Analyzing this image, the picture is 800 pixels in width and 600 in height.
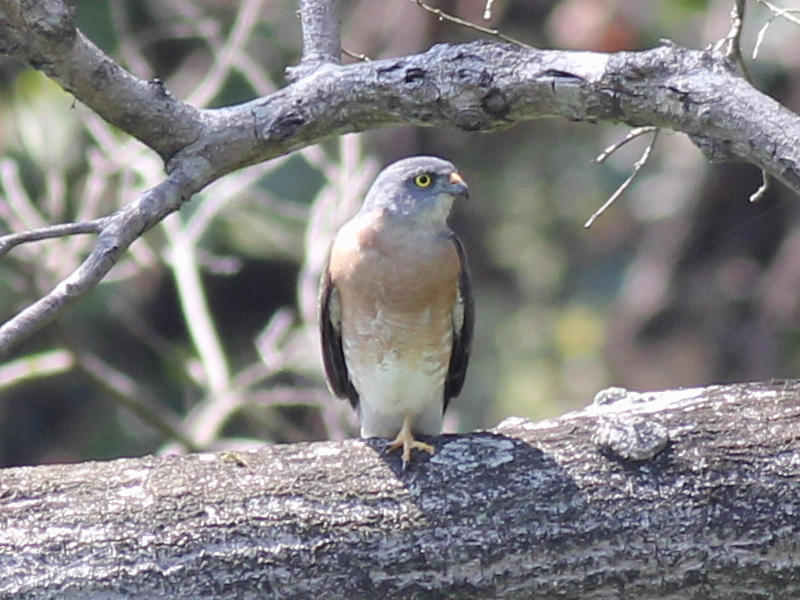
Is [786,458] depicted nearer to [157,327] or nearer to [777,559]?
[777,559]

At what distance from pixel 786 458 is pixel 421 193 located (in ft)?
5.87

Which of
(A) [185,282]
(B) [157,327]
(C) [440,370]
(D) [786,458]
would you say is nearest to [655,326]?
(B) [157,327]

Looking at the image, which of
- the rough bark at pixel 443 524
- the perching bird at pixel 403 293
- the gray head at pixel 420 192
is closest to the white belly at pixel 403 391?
the perching bird at pixel 403 293

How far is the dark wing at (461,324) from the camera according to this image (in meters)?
5.06

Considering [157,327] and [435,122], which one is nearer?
[435,122]

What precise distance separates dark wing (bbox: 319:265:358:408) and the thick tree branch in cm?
101

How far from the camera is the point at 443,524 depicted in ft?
12.7

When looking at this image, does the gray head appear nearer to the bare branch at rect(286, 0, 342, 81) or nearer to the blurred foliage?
the bare branch at rect(286, 0, 342, 81)

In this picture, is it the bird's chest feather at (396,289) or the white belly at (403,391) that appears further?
the white belly at (403,391)

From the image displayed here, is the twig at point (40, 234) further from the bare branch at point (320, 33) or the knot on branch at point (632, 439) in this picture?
the knot on branch at point (632, 439)

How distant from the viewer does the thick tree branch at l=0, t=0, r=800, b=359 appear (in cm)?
371

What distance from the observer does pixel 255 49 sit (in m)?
11.0

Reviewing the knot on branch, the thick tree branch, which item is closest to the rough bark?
the knot on branch

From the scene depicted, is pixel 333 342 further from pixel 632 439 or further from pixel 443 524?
pixel 632 439
